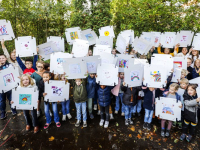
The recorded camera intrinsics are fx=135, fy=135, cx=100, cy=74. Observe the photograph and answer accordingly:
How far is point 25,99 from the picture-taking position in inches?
134

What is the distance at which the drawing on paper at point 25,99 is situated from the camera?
3.36m

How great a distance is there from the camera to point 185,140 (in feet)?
11.7

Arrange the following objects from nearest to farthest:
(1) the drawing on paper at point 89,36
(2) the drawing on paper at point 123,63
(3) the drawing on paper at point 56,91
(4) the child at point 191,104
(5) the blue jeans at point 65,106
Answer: (4) the child at point 191,104, (3) the drawing on paper at point 56,91, (2) the drawing on paper at point 123,63, (5) the blue jeans at point 65,106, (1) the drawing on paper at point 89,36

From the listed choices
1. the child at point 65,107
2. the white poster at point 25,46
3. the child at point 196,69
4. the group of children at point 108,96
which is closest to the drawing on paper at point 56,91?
the group of children at point 108,96

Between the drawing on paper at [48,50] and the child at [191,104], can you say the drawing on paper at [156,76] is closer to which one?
the child at [191,104]

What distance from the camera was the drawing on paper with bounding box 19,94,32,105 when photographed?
3362 millimetres

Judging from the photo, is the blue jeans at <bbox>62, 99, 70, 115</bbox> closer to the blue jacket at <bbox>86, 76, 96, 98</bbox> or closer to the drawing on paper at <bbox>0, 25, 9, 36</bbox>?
the blue jacket at <bbox>86, 76, 96, 98</bbox>

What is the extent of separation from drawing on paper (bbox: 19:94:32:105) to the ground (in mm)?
1032

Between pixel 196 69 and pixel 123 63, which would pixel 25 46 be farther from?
pixel 196 69

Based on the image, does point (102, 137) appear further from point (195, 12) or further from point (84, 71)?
point (195, 12)

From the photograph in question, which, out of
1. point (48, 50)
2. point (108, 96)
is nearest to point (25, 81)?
point (48, 50)

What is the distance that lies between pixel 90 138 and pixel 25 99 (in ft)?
6.48

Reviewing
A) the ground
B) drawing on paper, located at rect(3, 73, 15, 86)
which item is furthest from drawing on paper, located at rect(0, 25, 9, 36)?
the ground

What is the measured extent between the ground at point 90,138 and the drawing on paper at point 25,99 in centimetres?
103
